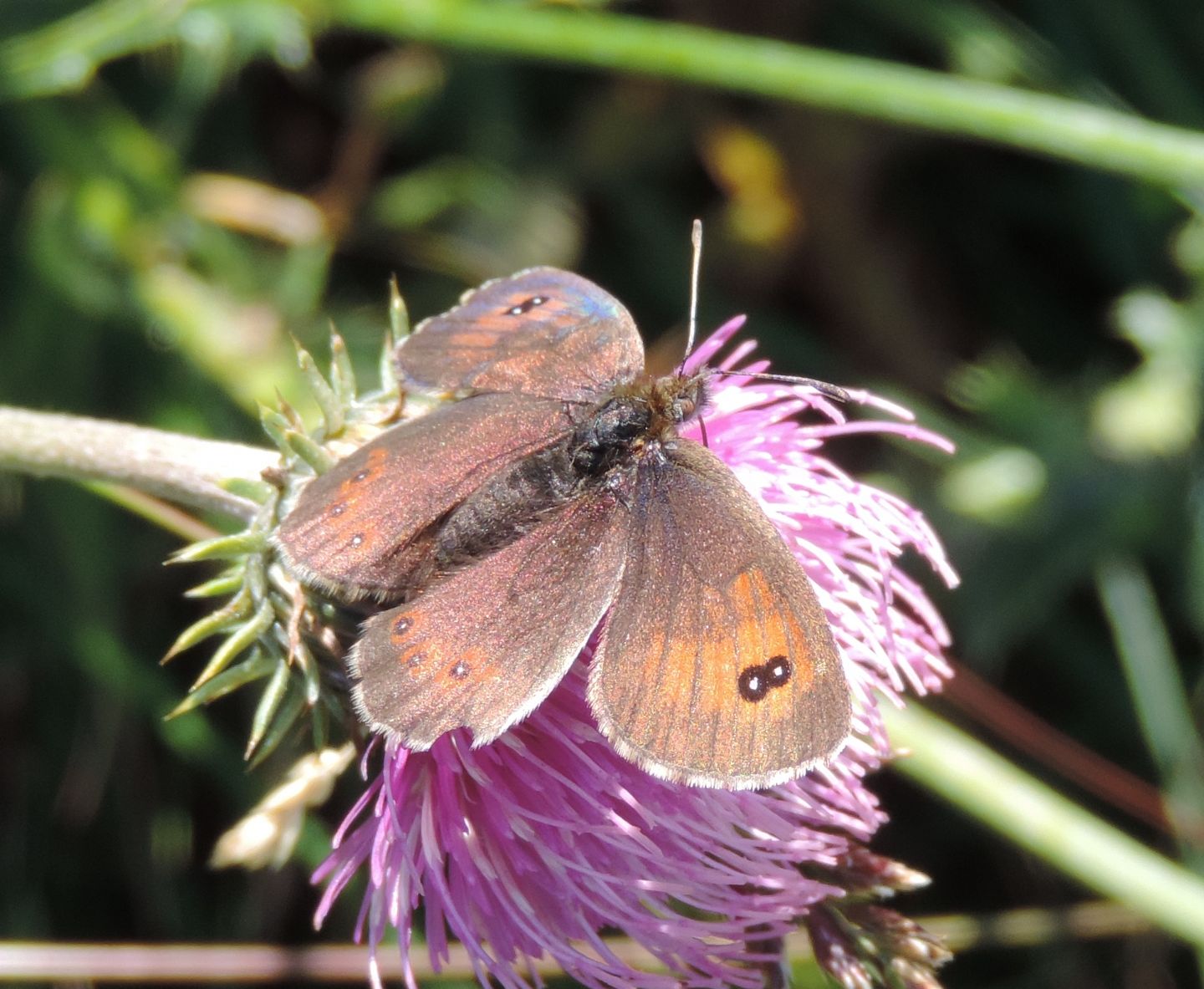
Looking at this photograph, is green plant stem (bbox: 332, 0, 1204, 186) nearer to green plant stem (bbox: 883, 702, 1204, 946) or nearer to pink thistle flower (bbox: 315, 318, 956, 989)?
pink thistle flower (bbox: 315, 318, 956, 989)

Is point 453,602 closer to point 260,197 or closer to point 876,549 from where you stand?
point 876,549

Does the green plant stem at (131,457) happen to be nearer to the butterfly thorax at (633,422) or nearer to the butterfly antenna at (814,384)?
the butterfly thorax at (633,422)

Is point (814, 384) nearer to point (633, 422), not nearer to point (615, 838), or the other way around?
point (633, 422)

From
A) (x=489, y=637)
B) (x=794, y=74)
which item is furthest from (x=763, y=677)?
(x=794, y=74)

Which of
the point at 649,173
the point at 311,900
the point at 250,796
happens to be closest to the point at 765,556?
the point at 250,796

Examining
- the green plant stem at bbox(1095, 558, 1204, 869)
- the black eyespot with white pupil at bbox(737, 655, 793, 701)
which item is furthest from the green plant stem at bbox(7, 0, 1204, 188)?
the black eyespot with white pupil at bbox(737, 655, 793, 701)

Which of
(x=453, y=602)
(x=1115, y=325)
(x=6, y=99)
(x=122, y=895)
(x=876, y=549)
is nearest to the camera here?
(x=453, y=602)
